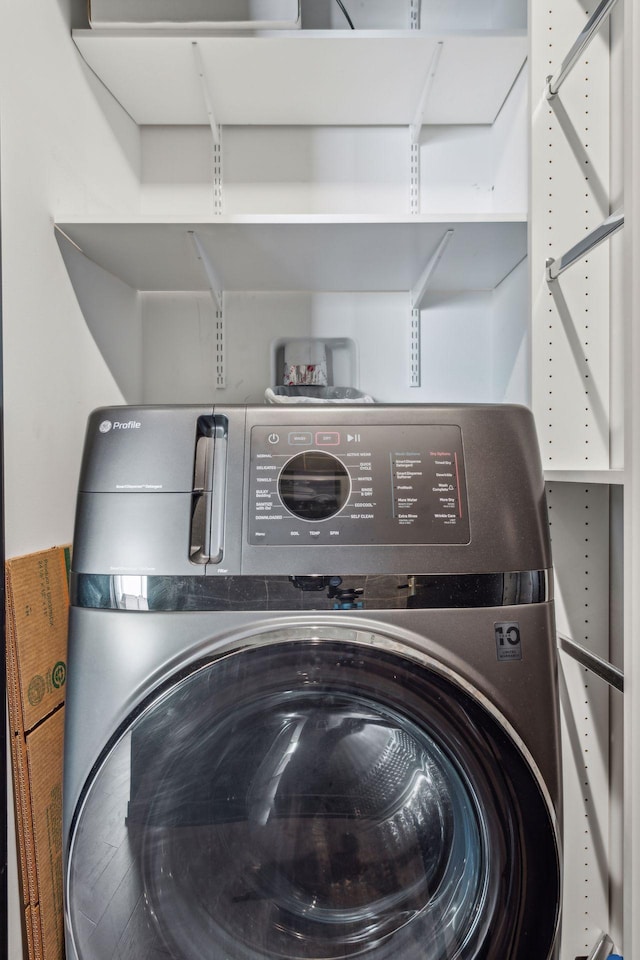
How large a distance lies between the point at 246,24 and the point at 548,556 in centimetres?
125

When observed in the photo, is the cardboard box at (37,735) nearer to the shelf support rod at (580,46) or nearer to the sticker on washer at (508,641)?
the sticker on washer at (508,641)

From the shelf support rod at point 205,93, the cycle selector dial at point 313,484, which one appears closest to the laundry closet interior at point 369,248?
the shelf support rod at point 205,93

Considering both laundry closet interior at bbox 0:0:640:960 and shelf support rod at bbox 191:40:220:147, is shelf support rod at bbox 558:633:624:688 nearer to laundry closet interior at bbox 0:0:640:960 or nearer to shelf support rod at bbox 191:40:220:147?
laundry closet interior at bbox 0:0:640:960

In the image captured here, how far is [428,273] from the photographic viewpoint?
1.38 metres

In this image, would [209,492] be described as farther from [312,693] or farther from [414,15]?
[414,15]

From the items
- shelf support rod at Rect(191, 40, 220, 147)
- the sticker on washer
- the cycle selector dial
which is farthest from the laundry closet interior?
the cycle selector dial

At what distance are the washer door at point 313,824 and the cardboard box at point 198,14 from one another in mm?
1271

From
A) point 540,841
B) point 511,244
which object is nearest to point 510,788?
point 540,841

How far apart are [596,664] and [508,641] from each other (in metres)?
0.30

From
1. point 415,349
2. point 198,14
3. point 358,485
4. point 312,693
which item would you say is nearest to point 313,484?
point 358,485

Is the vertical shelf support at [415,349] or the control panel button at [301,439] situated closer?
the control panel button at [301,439]

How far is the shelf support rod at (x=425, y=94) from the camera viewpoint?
1.24m

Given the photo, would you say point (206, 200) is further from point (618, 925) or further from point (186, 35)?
point (618, 925)

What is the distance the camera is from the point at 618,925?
43.2 inches
